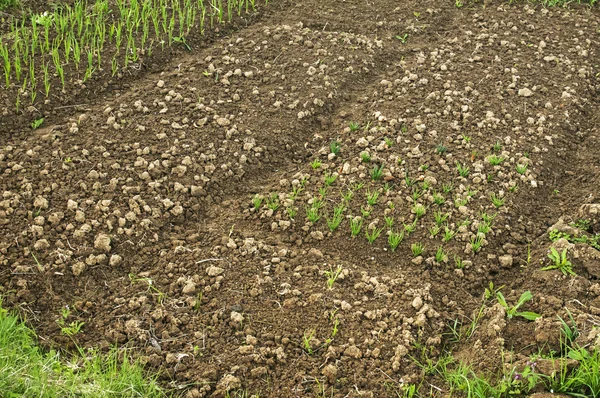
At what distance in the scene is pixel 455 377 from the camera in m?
2.80

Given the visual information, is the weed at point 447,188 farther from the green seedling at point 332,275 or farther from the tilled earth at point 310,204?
the green seedling at point 332,275

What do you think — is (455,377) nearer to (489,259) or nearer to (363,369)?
(363,369)

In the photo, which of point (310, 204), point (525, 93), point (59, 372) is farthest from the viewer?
point (525, 93)

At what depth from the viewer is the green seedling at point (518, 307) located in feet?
9.84

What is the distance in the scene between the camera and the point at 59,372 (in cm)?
273

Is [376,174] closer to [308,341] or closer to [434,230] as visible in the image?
[434,230]

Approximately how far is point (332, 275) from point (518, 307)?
0.86m

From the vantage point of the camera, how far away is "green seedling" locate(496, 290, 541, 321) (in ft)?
9.84

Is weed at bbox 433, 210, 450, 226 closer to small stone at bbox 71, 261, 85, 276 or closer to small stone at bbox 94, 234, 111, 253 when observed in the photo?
small stone at bbox 94, 234, 111, 253

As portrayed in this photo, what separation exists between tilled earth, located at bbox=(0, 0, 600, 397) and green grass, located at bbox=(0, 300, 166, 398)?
10 cm

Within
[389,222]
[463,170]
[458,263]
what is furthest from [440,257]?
[463,170]

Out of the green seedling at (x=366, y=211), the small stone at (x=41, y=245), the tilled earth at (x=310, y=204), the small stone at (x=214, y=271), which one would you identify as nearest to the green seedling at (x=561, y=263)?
the tilled earth at (x=310, y=204)

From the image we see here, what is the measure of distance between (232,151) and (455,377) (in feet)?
6.09

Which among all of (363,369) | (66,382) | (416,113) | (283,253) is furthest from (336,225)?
(66,382)
